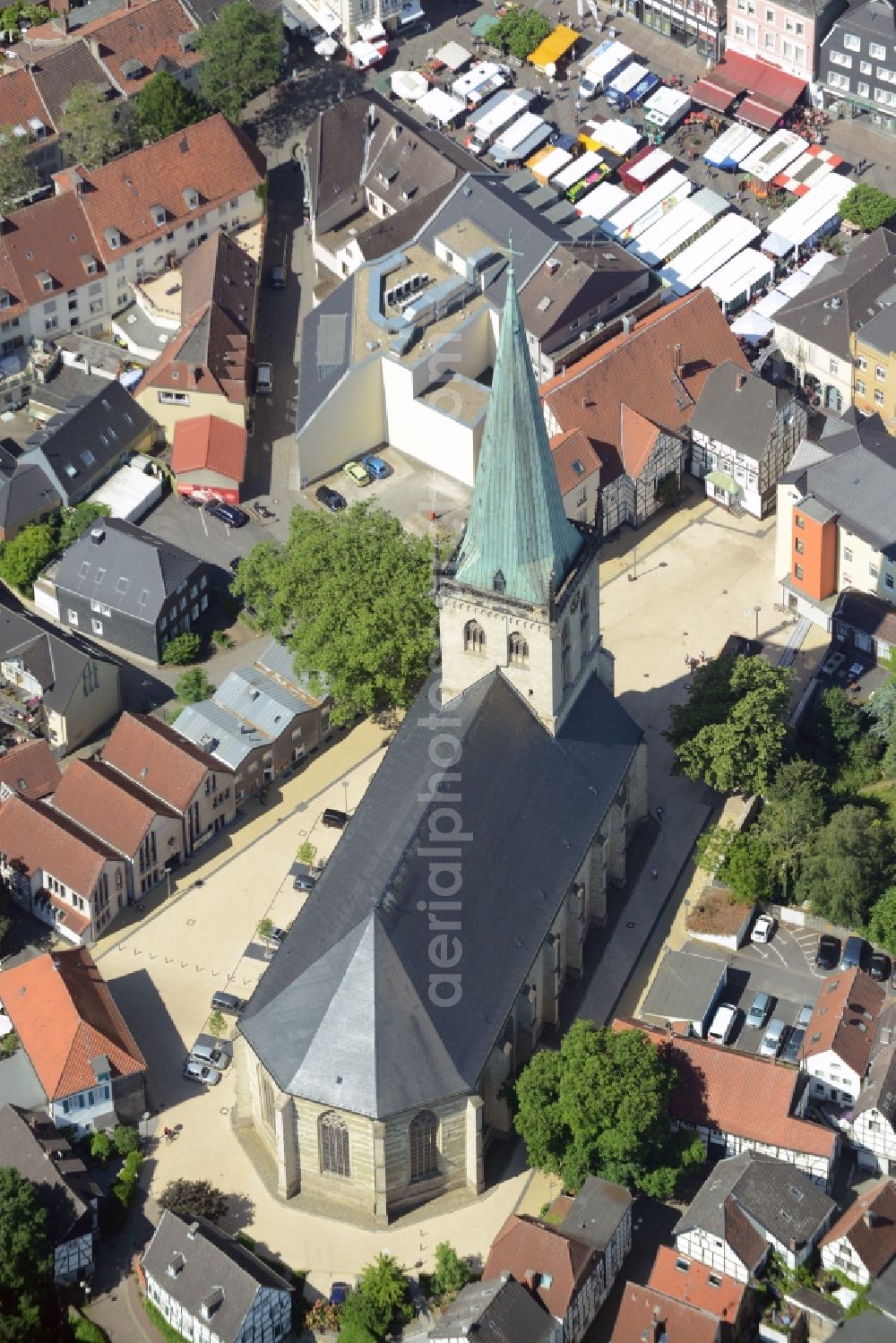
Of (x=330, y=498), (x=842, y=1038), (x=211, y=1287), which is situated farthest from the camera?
(x=330, y=498)

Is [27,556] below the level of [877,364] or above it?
below

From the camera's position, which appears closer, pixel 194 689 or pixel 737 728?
pixel 737 728

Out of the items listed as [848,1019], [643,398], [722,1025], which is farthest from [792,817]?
[643,398]

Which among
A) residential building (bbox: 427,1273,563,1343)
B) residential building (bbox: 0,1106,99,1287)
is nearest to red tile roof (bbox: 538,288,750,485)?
residential building (bbox: 0,1106,99,1287)

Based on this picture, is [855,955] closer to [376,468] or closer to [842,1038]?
[842,1038]

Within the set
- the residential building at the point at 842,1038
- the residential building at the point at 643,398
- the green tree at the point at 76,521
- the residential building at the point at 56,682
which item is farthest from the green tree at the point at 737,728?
the green tree at the point at 76,521

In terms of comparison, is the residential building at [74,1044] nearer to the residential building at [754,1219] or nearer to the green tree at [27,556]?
the residential building at [754,1219]

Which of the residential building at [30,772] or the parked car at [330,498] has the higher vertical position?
the parked car at [330,498]
